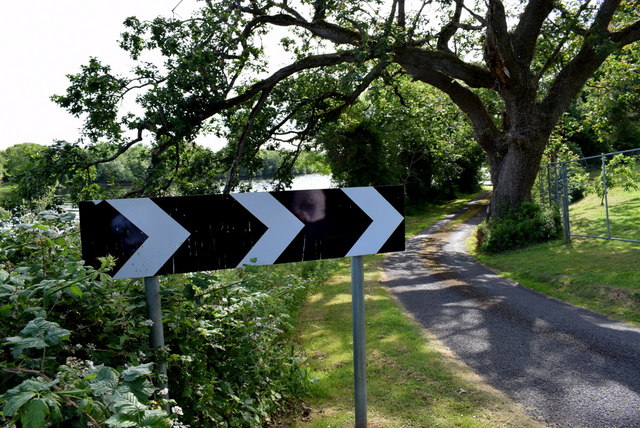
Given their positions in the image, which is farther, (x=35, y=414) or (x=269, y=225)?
(x=269, y=225)

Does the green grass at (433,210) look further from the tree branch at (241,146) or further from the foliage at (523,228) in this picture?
the tree branch at (241,146)

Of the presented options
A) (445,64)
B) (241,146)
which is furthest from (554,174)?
(241,146)

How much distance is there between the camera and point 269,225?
112 inches

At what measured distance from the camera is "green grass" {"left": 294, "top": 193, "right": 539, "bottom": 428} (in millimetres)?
3846

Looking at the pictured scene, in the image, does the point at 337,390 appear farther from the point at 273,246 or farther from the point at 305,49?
the point at 305,49

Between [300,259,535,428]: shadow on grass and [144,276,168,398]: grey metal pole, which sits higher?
[144,276,168,398]: grey metal pole

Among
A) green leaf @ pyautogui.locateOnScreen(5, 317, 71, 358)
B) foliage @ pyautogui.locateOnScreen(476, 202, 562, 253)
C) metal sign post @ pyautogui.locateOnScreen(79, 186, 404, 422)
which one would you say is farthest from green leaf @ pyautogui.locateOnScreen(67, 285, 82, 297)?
foliage @ pyautogui.locateOnScreen(476, 202, 562, 253)

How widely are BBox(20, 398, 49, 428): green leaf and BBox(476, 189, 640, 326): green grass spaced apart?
309 inches

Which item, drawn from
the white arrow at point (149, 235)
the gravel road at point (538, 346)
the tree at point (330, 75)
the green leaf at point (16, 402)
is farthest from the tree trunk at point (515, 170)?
the green leaf at point (16, 402)

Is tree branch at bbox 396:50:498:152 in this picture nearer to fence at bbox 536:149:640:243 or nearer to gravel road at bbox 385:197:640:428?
fence at bbox 536:149:640:243

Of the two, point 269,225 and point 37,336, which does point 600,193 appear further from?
point 37,336

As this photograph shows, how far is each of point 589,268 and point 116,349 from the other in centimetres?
1064

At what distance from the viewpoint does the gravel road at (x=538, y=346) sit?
419cm

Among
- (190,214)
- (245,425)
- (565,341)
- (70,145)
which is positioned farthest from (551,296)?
(70,145)
